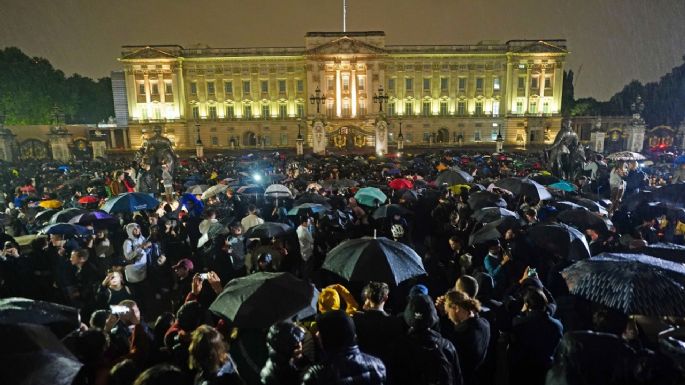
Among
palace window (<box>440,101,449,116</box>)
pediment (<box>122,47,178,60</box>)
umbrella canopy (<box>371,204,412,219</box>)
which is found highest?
pediment (<box>122,47,178,60</box>)

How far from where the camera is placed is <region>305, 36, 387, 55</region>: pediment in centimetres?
6166

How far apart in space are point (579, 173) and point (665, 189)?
567 centimetres

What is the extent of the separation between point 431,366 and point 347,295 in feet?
5.55

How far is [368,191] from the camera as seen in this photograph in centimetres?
A: 1085

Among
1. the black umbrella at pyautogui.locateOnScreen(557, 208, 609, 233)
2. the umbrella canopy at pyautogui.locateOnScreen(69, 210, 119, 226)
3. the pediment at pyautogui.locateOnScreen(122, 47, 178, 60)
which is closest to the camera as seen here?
the black umbrella at pyautogui.locateOnScreen(557, 208, 609, 233)

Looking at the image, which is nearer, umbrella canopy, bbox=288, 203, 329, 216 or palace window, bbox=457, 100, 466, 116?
umbrella canopy, bbox=288, 203, 329, 216

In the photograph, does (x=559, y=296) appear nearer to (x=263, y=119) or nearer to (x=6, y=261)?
(x=6, y=261)

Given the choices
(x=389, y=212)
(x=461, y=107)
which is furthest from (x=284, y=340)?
(x=461, y=107)

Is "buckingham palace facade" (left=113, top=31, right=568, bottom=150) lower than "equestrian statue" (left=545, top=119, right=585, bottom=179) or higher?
higher

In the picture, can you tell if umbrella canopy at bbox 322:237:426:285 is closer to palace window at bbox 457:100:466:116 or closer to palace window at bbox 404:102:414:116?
palace window at bbox 404:102:414:116

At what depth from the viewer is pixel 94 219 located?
28.5 ft

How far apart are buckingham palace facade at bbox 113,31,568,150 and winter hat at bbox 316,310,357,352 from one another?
59209mm

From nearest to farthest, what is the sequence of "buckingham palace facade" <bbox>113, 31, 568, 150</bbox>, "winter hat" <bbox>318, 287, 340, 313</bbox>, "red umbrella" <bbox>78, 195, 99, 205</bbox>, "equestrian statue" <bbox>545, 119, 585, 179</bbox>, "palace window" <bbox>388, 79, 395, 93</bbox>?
"winter hat" <bbox>318, 287, 340, 313</bbox>, "red umbrella" <bbox>78, 195, 99, 205</bbox>, "equestrian statue" <bbox>545, 119, 585, 179</bbox>, "buckingham palace facade" <bbox>113, 31, 568, 150</bbox>, "palace window" <bbox>388, 79, 395, 93</bbox>

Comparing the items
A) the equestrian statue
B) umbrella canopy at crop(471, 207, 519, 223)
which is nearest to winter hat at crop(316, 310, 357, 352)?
umbrella canopy at crop(471, 207, 519, 223)
